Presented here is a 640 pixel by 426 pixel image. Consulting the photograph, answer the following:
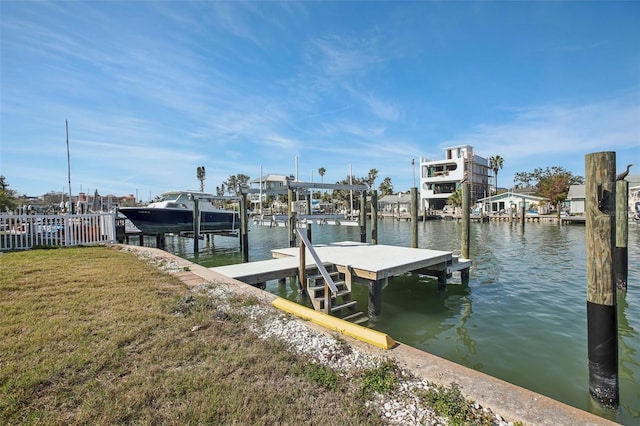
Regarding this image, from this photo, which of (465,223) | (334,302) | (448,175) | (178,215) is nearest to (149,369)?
(334,302)

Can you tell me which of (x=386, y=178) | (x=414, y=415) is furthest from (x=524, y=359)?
(x=386, y=178)

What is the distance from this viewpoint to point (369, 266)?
8070 millimetres

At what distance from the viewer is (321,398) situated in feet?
9.61

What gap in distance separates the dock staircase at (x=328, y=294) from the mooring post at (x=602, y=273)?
12.8 feet

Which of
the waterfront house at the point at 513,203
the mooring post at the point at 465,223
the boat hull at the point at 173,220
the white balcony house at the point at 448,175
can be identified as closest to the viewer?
the mooring post at the point at 465,223

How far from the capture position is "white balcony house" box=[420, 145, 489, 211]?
61.6 meters

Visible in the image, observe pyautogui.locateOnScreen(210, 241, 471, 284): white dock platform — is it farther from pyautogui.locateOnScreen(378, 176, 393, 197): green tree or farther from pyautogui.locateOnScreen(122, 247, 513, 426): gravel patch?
pyautogui.locateOnScreen(378, 176, 393, 197): green tree

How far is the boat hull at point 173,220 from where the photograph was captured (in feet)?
66.5

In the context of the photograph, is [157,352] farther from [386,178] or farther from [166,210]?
[386,178]

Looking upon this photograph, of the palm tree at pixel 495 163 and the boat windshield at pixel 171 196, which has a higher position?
the palm tree at pixel 495 163

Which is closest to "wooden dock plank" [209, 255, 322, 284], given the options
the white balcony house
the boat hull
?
the boat hull

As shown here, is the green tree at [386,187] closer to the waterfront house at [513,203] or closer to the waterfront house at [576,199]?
the waterfront house at [513,203]

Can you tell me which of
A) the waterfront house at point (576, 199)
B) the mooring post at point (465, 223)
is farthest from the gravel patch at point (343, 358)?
the waterfront house at point (576, 199)

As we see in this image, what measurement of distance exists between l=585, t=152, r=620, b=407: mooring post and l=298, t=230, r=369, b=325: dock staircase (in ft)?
12.8
